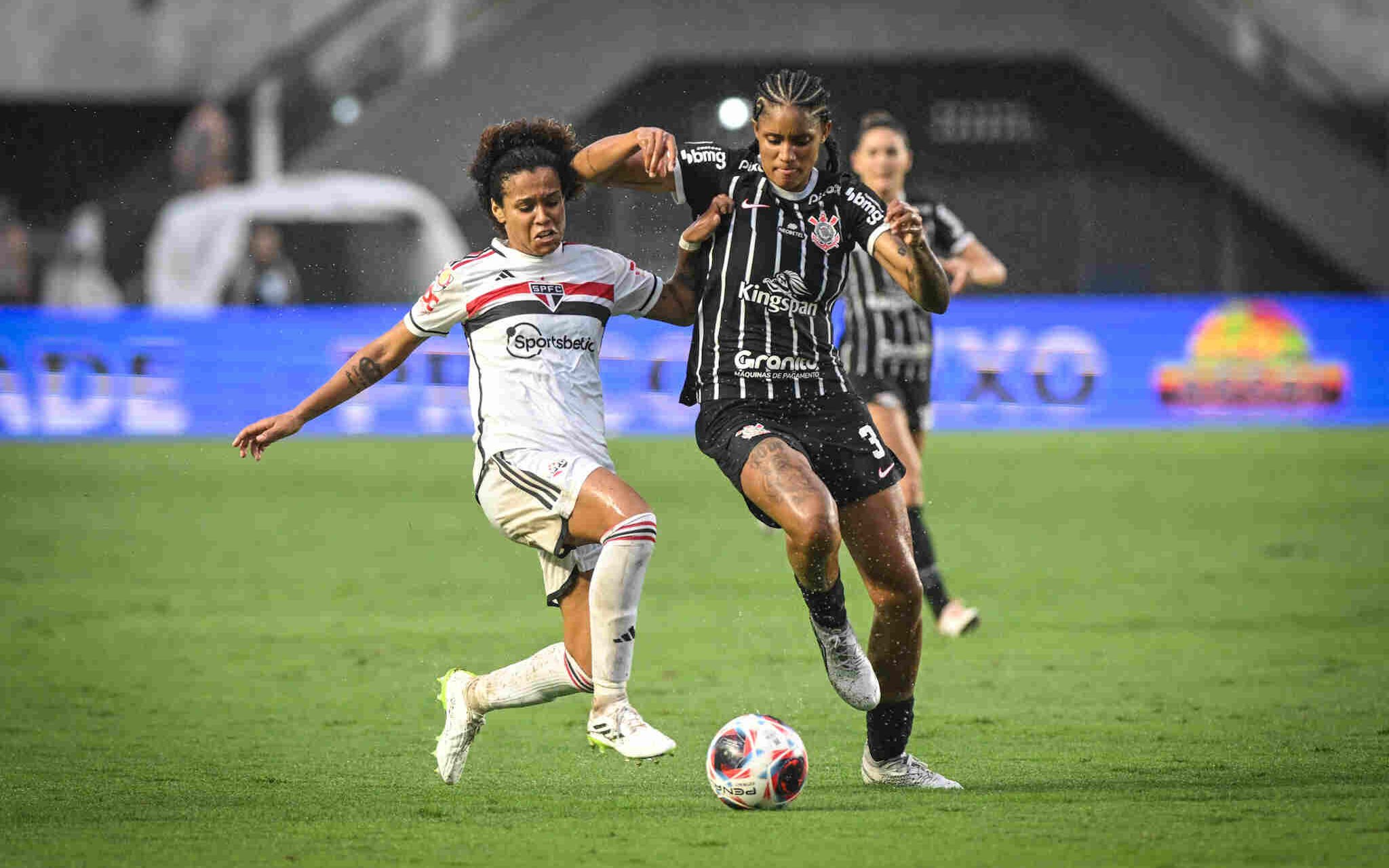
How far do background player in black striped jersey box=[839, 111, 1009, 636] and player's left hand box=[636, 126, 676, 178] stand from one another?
9.35 feet

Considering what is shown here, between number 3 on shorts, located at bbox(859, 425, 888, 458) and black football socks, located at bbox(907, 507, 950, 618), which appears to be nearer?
number 3 on shorts, located at bbox(859, 425, 888, 458)

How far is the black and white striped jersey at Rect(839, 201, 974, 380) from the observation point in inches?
348

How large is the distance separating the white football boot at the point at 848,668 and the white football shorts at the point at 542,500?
74 cm

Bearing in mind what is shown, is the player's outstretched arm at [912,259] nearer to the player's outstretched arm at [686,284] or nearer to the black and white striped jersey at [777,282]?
the black and white striped jersey at [777,282]

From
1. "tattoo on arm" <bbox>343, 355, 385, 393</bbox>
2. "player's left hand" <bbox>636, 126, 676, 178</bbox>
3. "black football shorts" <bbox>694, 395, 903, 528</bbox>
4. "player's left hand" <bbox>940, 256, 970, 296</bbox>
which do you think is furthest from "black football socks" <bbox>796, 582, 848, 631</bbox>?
"player's left hand" <bbox>940, 256, 970, 296</bbox>

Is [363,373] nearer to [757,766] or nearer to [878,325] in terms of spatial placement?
[757,766]

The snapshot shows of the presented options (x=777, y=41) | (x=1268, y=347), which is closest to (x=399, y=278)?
(x=777, y=41)

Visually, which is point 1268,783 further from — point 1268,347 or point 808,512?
point 1268,347

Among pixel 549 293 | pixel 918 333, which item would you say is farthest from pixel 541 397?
pixel 918 333

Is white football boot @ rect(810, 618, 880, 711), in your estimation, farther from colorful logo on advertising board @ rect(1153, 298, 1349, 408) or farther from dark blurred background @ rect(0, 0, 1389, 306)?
dark blurred background @ rect(0, 0, 1389, 306)

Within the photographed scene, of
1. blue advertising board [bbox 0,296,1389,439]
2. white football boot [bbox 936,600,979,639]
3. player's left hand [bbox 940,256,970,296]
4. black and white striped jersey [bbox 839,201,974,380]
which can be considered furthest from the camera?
blue advertising board [bbox 0,296,1389,439]

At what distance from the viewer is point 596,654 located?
17.5 feet

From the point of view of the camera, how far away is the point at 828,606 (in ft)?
17.9

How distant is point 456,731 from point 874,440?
5.01 ft
